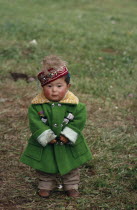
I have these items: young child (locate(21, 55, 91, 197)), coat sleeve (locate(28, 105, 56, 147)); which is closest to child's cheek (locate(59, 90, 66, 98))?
young child (locate(21, 55, 91, 197))

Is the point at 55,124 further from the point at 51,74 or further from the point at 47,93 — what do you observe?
the point at 51,74

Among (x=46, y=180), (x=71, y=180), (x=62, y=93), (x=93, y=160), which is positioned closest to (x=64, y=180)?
(x=71, y=180)

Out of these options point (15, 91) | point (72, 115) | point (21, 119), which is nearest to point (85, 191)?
point (72, 115)

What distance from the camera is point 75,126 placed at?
3.41 meters

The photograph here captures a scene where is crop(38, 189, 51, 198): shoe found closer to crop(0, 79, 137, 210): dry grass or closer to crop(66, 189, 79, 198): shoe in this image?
crop(0, 79, 137, 210): dry grass

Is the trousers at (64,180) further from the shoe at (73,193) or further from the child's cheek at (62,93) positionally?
the child's cheek at (62,93)

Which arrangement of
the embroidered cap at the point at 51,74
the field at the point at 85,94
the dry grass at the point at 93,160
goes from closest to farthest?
the embroidered cap at the point at 51,74
the dry grass at the point at 93,160
the field at the point at 85,94

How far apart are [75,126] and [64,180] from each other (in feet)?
1.92

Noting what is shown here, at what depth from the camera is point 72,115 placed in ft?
11.2

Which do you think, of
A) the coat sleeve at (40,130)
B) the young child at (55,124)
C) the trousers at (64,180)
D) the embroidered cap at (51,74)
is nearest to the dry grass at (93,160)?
the trousers at (64,180)

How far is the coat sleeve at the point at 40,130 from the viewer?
3.32 meters

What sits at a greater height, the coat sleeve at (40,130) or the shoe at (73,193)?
the coat sleeve at (40,130)

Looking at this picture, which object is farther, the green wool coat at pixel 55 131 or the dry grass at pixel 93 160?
the dry grass at pixel 93 160

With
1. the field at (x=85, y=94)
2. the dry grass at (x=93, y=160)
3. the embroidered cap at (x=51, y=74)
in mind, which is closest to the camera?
the embroidered cap at (x=51, y=74)
